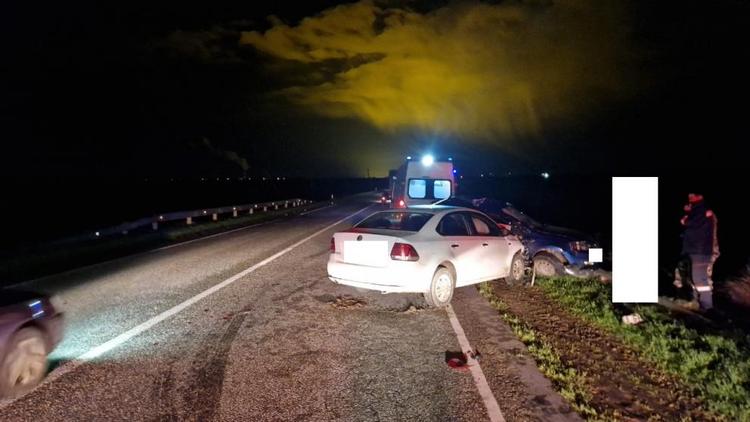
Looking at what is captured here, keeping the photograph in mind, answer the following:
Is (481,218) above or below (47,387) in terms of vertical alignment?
above

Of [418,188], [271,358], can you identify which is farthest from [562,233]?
[271,358]

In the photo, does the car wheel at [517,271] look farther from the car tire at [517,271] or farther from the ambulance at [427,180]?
the ambulance at [427,180]

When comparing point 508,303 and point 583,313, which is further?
point 508,303

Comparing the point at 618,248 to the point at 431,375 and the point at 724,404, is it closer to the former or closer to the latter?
the point at 724,404

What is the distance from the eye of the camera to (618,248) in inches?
324

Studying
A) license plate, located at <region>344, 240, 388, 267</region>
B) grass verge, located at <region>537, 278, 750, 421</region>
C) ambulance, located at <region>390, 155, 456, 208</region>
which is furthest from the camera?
ambulance, located at <region>390, 155, 456, 208</region>

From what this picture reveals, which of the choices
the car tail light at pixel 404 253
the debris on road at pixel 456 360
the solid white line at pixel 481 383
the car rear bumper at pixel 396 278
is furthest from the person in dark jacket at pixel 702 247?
the debris on road at pixel 456 360

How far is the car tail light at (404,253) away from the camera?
715 centimetres

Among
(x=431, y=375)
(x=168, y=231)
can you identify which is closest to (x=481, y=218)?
(x=431, y=375)

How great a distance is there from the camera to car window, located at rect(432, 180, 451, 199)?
52.3ft

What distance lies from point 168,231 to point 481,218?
14.9 m

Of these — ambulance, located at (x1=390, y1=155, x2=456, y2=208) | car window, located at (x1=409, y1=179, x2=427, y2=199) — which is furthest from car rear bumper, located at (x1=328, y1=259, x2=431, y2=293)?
car window, located at (x1=409, y1=179, x2=427, y2=199)
